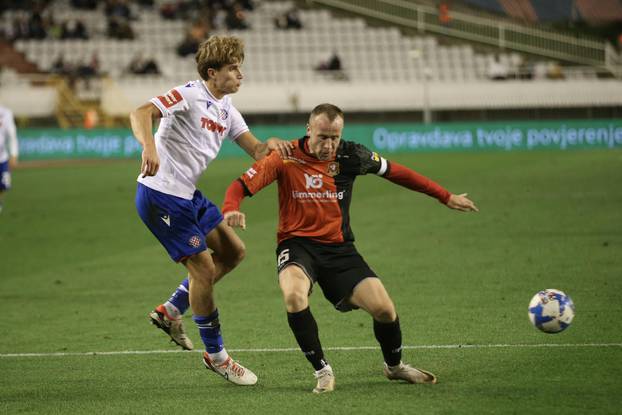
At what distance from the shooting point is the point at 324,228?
7.20 metres

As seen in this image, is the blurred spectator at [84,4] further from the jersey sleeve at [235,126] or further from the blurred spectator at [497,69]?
the jersey sleeve at [235,126]

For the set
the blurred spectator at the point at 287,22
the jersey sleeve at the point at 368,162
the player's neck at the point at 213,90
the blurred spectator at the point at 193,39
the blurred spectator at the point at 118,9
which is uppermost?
the blurred spectator at the point at 118,9

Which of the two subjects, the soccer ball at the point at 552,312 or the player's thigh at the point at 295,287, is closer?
the player's thigh at the point at 295,287

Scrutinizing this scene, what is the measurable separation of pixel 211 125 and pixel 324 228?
111 cm

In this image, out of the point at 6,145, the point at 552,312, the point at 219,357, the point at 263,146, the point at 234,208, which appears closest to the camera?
the point at 234,208

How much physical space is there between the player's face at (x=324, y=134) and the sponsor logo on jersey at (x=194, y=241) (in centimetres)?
105

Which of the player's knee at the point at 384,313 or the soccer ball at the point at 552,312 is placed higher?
the player's knee at the point at 384,313

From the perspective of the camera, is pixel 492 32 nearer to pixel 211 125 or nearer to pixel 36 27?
pixel 36 27

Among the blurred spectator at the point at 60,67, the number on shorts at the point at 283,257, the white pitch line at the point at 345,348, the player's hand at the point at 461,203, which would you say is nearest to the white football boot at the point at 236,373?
the number on shorts at the point at 283,257

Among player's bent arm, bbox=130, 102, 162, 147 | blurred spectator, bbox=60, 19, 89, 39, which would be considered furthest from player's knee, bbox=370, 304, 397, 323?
blurred spectator, bbox=60, 19, 89, 39

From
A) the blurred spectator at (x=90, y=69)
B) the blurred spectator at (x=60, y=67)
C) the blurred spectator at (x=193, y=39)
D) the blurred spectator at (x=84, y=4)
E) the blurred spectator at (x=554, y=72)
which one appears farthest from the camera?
the blurred spectator at (x=84, y=4)

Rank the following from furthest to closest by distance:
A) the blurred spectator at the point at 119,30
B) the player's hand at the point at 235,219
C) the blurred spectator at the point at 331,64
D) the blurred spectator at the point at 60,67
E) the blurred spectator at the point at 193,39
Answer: the blurred spectator at the point at 119,30, the blurred spectator at the point at 193,39, the blurred spectator at the point at 331,64, the blurred spectator at the point at 60,67, the player's hand at the point at 235,219

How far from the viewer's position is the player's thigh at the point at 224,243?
780cm

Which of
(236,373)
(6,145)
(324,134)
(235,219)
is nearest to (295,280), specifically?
(235,219)
